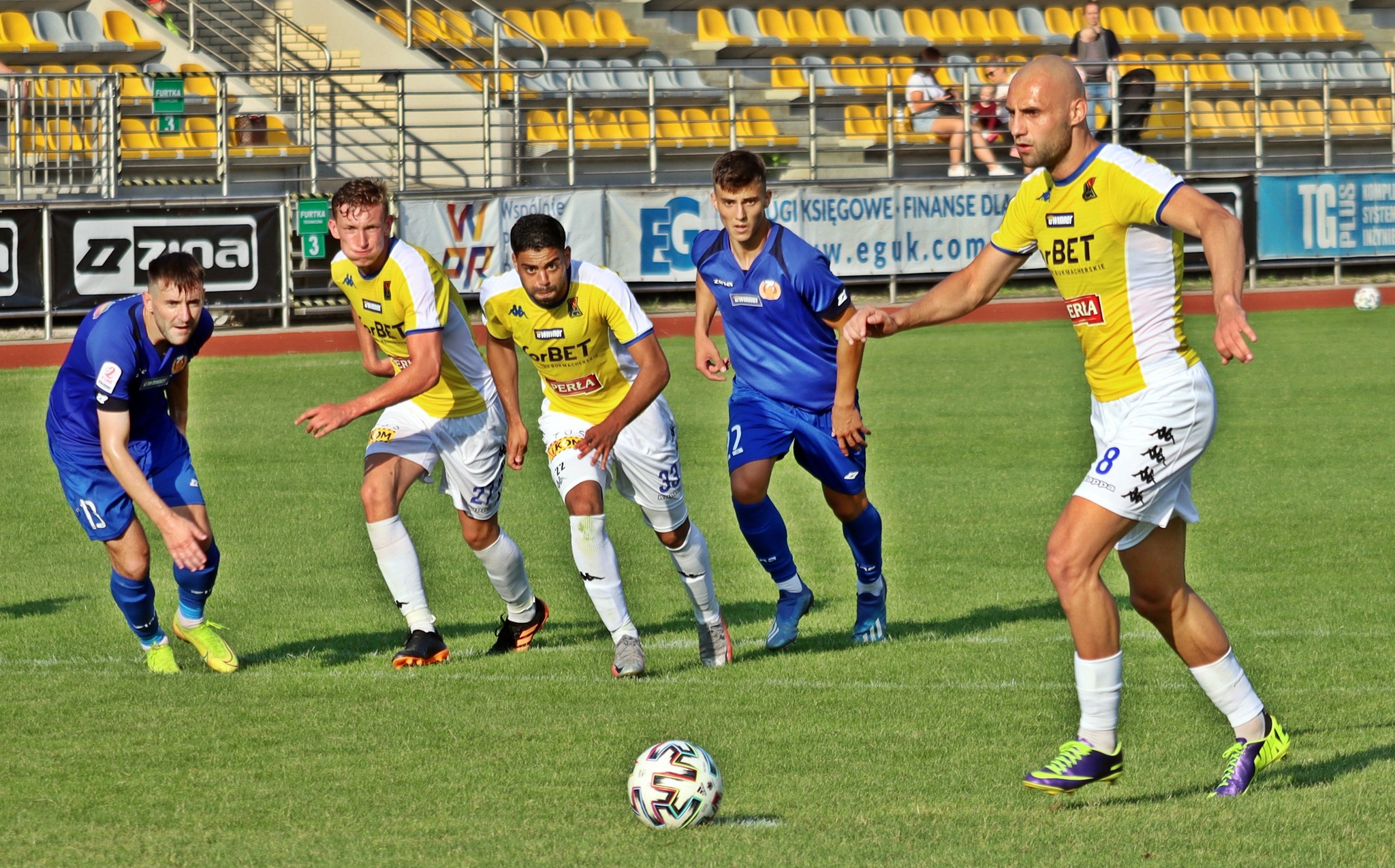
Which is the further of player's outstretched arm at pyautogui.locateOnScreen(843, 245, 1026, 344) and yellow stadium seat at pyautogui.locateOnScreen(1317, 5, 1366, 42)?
yellow stadium seat at pyautogui.locateOnScreen(1317, 5, 1366, 42)

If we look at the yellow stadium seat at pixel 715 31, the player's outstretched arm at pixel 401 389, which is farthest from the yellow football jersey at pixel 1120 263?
the yellow stadium seat at pixel 715 31

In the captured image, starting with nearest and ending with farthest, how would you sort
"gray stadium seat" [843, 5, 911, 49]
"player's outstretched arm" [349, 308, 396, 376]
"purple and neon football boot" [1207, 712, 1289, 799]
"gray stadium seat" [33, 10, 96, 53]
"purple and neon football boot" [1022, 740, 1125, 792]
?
1. "purple and neon football boot" [1022, 740, 1125, 792]
2. "purple and neon football boot" [1207, 712, 1289, 799]
3. "player's outstretched arm" [349, 308, 396, 376]
4. "gray stadium seat" [33, 10, 96, 53]
5. "gray stadium seat" [843, 5, 911, 49]

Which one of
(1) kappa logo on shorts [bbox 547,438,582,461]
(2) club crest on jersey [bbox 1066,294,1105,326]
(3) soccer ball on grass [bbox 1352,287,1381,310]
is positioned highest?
(3) soccer ball on grass [bbox 1352,287,1381,310]

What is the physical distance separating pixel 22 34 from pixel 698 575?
17.9 metres

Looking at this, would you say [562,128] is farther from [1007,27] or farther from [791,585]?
[791,585]

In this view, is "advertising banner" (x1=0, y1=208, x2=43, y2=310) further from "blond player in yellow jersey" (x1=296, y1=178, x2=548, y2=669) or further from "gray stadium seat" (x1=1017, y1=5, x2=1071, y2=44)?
"gray stadium seat" (x1=1017, y1=5, x2=1071, y2=44)

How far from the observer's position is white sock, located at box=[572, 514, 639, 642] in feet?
22.6

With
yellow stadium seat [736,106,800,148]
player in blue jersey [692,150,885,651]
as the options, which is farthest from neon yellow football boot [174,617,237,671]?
yellow stadium seat [736,106,800,148]

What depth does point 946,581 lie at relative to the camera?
8688mm

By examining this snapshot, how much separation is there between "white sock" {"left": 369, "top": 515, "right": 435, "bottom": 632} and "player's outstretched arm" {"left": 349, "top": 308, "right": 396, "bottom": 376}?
0.71m

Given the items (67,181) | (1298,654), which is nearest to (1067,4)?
(67,181)

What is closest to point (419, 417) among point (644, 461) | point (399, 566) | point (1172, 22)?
point (399, 566)

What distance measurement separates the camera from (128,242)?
17734mm

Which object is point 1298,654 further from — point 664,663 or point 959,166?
point 959,166
